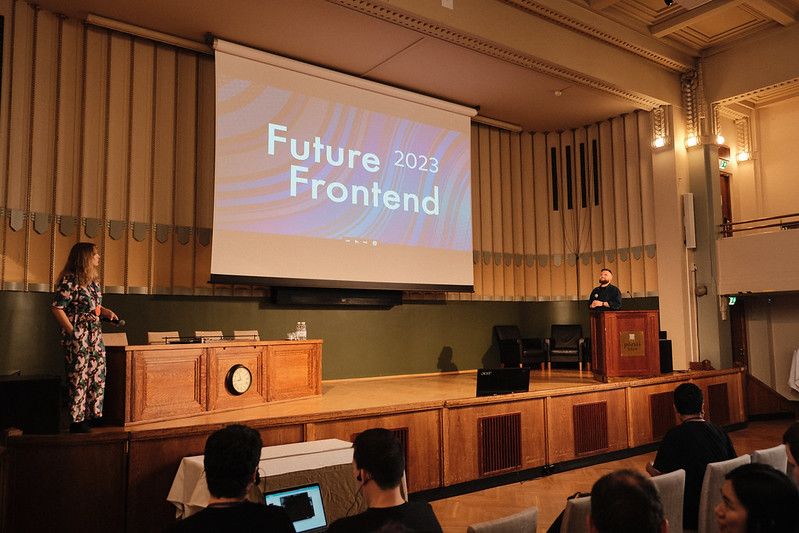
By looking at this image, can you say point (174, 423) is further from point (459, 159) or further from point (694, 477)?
point (459, 159)

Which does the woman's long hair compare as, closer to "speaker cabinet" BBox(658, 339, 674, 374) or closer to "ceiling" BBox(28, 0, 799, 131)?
"ceiling" BBox(28, 0, 799, 131)

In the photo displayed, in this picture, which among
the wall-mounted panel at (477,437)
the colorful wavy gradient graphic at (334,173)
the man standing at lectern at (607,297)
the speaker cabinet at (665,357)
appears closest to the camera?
the wall-mounted panel at (477,437)

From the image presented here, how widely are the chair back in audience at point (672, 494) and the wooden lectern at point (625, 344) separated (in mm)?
4162

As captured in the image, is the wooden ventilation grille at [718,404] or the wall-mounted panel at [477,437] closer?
the wall-mounted panel at [477,437]

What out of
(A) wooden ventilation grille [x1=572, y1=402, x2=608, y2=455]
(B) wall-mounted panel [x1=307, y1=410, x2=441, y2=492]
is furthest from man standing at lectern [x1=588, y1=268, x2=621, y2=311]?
(B) wall-mounted panel [x1=307, y1=410, x2=441, y2=492]

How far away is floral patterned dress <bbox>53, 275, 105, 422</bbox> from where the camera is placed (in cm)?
437

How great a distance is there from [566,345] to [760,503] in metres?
→ 7.76

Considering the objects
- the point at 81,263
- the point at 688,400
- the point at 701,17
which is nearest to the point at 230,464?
the point at 688,400

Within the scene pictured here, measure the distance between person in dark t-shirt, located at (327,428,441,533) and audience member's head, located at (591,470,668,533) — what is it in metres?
0.55

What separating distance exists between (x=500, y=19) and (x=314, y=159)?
264 cm

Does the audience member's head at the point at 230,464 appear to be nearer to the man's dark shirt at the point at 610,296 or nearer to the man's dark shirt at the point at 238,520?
the man's dark shirt at the point at 238,520

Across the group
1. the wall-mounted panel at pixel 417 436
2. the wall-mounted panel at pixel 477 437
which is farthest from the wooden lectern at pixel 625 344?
the wall-mounted panel at pixel 417 436

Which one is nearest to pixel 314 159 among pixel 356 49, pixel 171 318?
pixel 356 49

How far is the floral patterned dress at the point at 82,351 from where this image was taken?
4.37m
